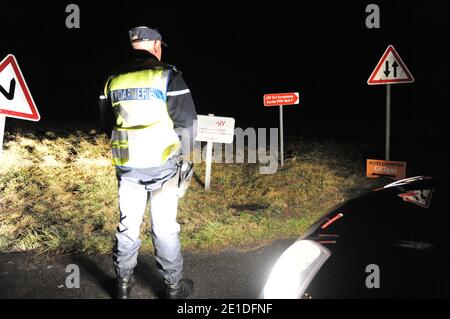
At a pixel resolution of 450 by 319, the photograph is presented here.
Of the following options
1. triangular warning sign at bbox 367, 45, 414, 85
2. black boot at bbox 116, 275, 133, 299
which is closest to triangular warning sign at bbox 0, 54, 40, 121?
black boot at bbox 116, 275, 133, 299

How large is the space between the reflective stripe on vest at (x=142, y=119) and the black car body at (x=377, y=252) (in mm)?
1171

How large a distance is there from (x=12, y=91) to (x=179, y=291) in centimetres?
290

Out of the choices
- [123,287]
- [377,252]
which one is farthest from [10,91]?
[377,252]

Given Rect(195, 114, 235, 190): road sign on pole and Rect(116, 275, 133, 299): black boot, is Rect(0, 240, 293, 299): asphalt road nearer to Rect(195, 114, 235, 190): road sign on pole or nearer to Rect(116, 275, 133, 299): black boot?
Rect(116, 275, 133, 299): black boot

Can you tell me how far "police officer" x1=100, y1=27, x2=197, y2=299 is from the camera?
2.88 metres

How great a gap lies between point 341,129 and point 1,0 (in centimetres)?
3631

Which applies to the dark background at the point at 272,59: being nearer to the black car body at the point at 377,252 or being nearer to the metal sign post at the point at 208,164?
the metal sign post at the point at 208,164

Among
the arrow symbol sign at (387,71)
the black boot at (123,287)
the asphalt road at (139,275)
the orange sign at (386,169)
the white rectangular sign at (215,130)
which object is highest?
the arrow symbol sign at (387,71)

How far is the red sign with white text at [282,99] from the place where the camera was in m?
7.02

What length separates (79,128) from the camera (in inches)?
412

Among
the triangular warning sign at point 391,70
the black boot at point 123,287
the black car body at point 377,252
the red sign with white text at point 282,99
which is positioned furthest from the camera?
the red sign with white text at point 282,99

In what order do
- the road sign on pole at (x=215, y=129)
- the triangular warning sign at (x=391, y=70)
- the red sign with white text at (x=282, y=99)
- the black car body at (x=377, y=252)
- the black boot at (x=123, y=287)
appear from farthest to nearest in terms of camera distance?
the red sign with white text at (x=282, y=99) < the triangular warning sign at (x=391, y=70) < the road sign on pole at (x=215, y=129) < the black boot at (x=123, y=287) < the black car body at (x=377, y=252)

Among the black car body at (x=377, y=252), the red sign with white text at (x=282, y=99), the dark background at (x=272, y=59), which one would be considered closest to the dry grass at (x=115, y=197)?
the red sign with white text at (x=282, y=99)

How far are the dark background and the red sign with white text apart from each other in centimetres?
239
